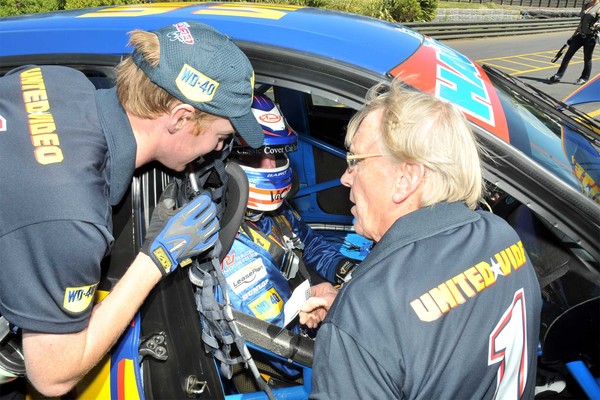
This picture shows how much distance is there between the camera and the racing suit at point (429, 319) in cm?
112

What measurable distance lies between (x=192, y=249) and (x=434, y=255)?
91 centimetres

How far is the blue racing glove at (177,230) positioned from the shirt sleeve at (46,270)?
324 mm

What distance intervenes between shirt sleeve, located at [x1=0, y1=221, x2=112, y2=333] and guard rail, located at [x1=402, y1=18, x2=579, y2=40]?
1228 centimetres

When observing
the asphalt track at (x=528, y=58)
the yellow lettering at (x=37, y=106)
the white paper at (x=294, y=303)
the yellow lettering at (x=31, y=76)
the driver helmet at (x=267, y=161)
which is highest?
the yellow lettering at (x=31, y=76)

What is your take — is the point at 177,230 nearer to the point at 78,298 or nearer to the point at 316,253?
the point at 78,298

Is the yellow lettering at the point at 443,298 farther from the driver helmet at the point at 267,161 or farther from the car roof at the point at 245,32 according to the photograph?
the driver helmet at the point at 267,161

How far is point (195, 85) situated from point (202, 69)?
56mm

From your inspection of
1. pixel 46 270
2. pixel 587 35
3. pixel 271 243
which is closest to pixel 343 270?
pixel 271 243

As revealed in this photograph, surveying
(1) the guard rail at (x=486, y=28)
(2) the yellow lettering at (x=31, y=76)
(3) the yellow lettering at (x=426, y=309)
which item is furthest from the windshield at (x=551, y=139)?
(1) the guard rail at (x=486, y=28)

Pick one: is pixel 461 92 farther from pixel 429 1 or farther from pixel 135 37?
pixel 429 1

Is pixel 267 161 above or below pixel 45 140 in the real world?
below

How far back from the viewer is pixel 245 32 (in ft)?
6.41

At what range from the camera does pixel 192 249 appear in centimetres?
180

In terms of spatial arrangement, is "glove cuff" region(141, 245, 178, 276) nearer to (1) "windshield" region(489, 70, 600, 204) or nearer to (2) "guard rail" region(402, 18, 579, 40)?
(1) "windshield" region(489, 70, 600, 204)
